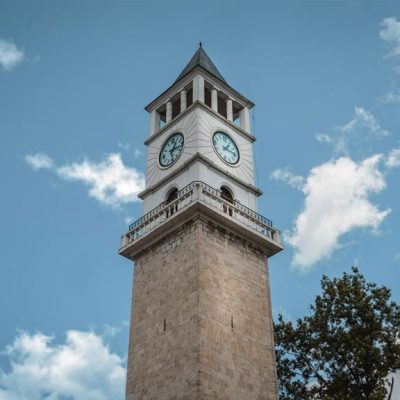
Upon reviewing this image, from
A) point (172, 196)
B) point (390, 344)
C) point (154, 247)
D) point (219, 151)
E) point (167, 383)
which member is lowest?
point (167, 383)

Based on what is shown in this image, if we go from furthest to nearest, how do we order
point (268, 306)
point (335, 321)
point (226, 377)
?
point (335, 321), point (268, 306), point (226, 377)

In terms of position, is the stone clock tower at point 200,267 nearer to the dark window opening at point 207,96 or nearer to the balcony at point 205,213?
the balcony at point 205,213

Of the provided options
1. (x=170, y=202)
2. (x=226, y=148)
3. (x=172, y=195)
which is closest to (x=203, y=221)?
(x=170, y=202)

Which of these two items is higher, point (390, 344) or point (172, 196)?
point (172, 196)

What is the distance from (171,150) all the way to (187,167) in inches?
106

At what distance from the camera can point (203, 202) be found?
26172 millimetres

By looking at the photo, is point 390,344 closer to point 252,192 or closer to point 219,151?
point 252,192

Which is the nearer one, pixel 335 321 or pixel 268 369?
pixel 268 369

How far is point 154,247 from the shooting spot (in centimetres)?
2814

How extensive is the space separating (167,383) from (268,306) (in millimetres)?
6226

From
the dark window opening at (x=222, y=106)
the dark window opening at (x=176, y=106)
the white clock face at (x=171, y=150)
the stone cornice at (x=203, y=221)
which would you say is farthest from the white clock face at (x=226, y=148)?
the dark window opening at (x=176, y=106)

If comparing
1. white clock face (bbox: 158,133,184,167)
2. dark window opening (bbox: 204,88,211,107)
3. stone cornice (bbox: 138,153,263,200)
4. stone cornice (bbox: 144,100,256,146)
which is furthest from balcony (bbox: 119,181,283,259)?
dark window opening (bbox: 204,88,211,107)

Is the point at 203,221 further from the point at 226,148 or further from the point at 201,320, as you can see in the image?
the point at 226,148

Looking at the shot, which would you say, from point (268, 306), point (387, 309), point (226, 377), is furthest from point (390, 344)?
point (226, 377)
